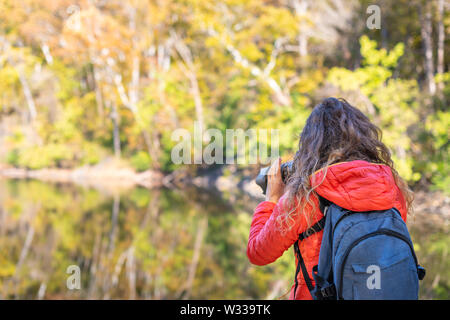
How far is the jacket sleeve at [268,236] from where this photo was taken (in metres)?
1.26

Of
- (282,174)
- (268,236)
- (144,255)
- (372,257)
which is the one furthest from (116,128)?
(372,257)

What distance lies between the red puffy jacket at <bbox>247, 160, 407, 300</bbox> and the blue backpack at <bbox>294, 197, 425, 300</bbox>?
0.13 feet

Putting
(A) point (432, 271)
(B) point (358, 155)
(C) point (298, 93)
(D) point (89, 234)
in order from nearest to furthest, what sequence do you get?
1. (B) point (358, 155)
2. (A) point (432, 271)
3. (D) point (89, 234)
4. (C) point (298, 93)

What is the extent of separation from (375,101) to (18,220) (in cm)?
824

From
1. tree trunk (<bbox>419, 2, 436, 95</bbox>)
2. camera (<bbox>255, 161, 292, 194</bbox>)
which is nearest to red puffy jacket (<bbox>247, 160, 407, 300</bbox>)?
camera (<bbox>255, 161, 292, 194</bbox>)

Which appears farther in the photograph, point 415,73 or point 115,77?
point 115,77

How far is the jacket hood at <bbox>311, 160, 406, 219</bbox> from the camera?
113 cm

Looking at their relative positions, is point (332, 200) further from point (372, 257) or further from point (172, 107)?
point (172, 107)

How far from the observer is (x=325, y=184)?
119 cm

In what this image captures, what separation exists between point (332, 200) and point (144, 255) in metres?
5.13

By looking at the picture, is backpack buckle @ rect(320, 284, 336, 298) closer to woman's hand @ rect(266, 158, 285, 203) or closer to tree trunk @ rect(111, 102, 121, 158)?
woman's hand @ rect(266, 158, 285, 203)

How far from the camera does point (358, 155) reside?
1.28 m
